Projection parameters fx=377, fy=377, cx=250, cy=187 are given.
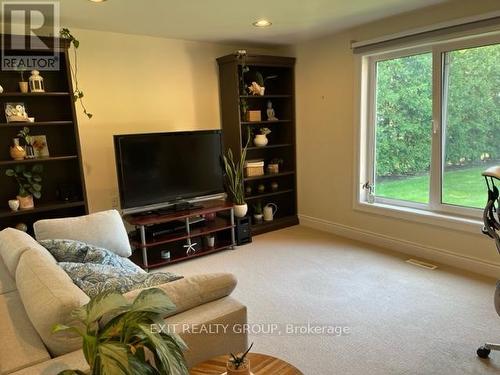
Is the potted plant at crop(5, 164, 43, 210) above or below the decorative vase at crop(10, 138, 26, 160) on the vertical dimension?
below

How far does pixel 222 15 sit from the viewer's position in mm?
3119

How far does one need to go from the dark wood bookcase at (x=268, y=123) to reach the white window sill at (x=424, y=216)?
3.40ft

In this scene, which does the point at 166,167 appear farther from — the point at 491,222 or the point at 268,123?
the point at 491,222

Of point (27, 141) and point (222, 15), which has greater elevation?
point (222, 15)

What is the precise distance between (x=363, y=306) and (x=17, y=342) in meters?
2.11

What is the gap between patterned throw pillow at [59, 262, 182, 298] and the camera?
1531mm

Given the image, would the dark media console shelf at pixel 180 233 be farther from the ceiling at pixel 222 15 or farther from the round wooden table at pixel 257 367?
the round wooden table at pixel 257 367

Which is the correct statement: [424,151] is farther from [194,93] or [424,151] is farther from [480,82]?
[194,93]

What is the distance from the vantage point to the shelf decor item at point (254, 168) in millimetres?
4367

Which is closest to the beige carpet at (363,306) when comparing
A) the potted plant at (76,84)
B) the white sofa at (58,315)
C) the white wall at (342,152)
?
the white wall at (342,152)

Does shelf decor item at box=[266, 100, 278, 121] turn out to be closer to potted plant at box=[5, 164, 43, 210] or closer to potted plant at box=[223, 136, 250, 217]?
potted plant at box=[223, 136, 250, 217]

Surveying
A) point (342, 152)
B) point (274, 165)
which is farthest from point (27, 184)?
point (342, 152)

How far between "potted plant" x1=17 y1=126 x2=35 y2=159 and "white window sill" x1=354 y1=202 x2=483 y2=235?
316 cm

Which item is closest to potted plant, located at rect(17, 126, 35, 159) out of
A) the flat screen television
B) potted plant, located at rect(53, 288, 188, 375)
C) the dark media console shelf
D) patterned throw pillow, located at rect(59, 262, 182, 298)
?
the flat screen television
